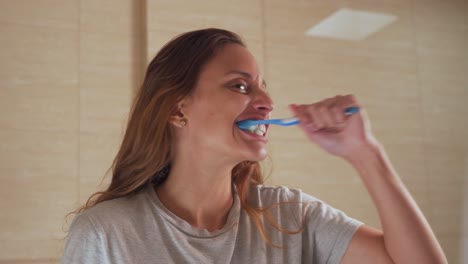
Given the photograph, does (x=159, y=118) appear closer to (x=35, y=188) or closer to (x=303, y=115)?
(x=303, y=115)

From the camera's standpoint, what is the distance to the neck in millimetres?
1341

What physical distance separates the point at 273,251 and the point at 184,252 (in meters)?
0.19

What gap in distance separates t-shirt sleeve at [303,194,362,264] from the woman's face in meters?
0.18

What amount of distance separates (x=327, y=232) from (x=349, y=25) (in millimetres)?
1614

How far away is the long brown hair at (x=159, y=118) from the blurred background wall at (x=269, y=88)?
0.86m

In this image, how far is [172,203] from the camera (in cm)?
135

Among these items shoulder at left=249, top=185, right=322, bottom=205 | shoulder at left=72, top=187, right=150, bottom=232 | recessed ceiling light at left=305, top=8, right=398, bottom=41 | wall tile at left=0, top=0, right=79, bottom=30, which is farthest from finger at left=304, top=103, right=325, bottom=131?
recessed ceiling light at left=305, top=8, right=398, bottom=41

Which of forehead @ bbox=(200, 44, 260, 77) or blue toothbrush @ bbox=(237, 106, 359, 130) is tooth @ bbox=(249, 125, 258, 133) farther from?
forehead @ bbox=(200, 44, 260, 77)

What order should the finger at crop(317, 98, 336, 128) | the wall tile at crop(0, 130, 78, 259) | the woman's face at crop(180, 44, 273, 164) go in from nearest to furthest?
the finger at crop(317, 98, 336, 128)
the woman's face at crop(180, 44, 273, 164)
the wall tile at crop(0, 130, 78, 259)

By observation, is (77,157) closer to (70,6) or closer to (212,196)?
(70,6)

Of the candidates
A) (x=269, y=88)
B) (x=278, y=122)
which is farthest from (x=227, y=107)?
(x=269, y=88)

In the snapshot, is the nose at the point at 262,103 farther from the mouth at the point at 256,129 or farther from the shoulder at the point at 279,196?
the shoulder at the point at 279,196

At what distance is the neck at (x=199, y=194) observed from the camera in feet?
4.40

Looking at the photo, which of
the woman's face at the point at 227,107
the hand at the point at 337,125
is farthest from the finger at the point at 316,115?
the woman's face at the point at 227,107
